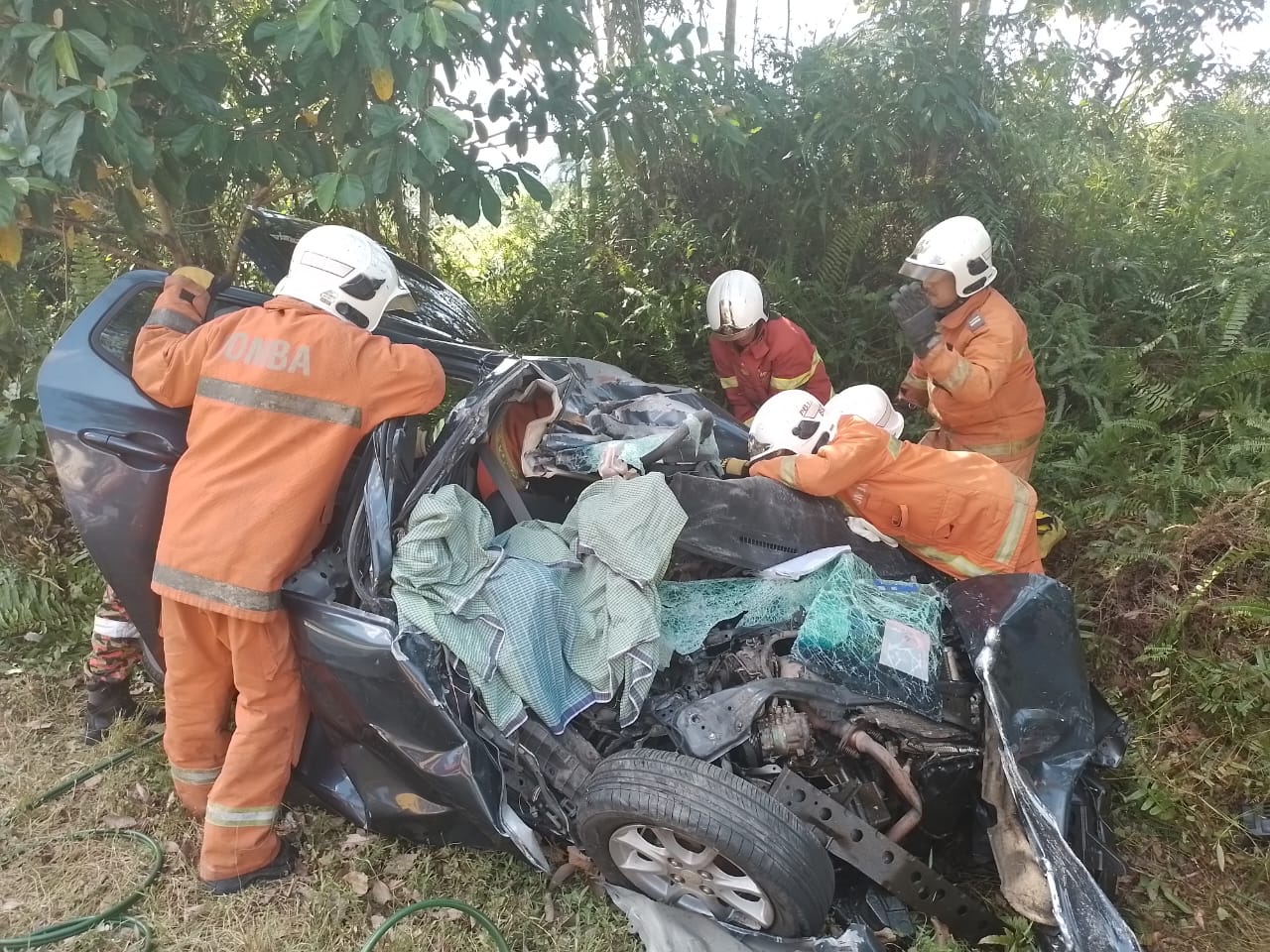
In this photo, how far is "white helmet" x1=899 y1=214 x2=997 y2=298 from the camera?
3793 millimetres

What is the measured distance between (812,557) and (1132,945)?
1.33 metres

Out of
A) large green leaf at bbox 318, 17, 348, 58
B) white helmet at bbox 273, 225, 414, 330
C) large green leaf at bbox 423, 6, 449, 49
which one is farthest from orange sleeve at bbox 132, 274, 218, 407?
large green leaf at bbox 423, 6, 449, 49

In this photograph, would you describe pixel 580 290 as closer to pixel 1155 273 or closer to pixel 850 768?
pixel 1155 273

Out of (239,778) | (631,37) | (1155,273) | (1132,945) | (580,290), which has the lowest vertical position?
(239,778)

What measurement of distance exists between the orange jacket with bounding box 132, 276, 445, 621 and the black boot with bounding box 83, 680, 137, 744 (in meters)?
1.17

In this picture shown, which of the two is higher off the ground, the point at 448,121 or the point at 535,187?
the point at 448,121

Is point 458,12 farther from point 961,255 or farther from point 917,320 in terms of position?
point 961,255

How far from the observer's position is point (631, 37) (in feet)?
17.1

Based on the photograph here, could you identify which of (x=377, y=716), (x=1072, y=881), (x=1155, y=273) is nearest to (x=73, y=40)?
(x=377, y=716)

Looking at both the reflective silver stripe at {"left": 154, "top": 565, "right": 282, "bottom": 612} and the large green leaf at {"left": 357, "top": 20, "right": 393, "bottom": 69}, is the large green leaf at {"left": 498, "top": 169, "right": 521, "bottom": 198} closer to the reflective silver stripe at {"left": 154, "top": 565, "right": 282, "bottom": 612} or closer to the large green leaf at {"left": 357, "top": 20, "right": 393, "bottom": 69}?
the large green leaf at {"left": 357, "top": 20, "right": 393, "bottom": 69}

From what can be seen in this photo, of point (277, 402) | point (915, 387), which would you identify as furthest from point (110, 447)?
point (915, 387)

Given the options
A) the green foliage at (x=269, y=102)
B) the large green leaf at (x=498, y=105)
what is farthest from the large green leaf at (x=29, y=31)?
the large green leaf at (x=498, y=105)

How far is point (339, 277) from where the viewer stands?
2715mm

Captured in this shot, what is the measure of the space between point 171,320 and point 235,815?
1614 millimetres
